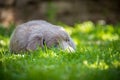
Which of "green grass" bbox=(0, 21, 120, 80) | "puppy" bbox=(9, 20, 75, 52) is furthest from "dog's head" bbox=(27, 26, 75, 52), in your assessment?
"green grass" bbox=(0, 21, 120, 80)

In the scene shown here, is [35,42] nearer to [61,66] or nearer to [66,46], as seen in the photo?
[66,46]

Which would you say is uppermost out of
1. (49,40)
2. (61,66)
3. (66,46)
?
(49,40)

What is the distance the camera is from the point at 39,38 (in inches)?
251

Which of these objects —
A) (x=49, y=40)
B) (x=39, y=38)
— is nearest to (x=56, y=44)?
(x=49, y=40)

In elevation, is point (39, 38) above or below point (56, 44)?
above

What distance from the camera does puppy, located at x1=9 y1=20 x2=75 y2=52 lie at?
6.38 metres

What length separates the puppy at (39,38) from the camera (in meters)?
6.38

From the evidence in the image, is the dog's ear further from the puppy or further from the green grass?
the green grass

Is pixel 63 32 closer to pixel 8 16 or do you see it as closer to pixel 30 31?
pixel 30 31

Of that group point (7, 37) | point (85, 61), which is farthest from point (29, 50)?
point (7, 37)

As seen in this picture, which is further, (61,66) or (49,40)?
(49,40)

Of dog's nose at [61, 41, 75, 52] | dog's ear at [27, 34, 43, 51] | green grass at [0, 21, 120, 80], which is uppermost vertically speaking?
dog's ear at [27, 34, 43, 51]

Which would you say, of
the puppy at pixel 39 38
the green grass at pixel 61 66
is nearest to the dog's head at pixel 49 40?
the puppy at pixel 39 38

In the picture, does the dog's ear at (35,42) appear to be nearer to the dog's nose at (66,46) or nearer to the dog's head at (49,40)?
the dog's head at (49,40)
